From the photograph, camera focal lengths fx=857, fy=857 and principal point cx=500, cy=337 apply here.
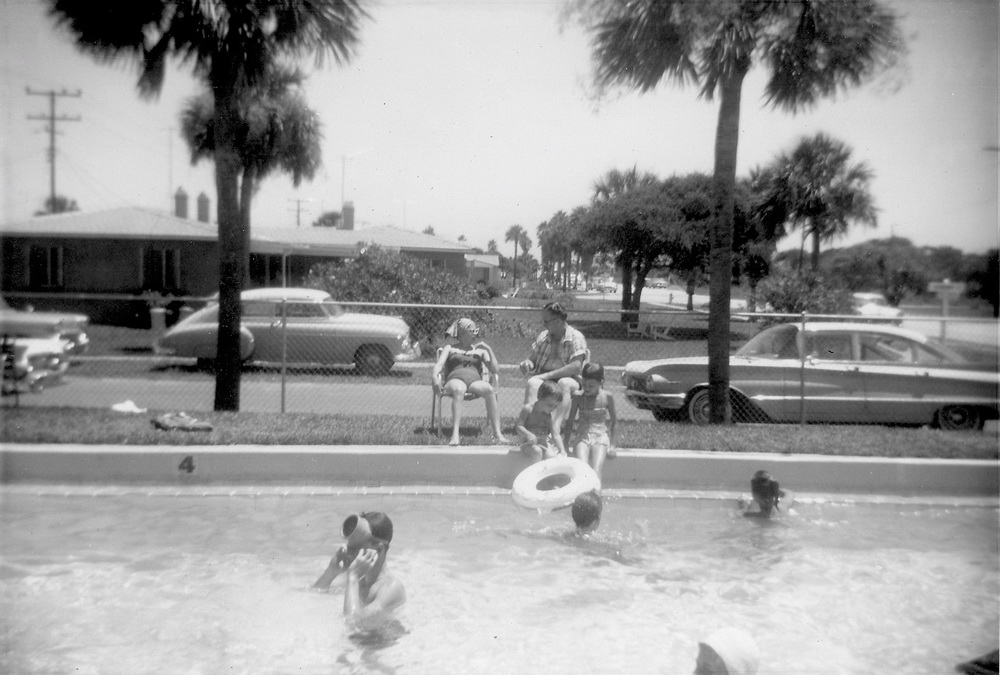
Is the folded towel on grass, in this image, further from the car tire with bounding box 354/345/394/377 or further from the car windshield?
the car windshield

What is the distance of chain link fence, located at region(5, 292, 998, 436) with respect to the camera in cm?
998

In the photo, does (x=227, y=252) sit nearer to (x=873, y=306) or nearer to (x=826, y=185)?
Result: (x=873, y=306)

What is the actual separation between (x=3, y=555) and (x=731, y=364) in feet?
25.2

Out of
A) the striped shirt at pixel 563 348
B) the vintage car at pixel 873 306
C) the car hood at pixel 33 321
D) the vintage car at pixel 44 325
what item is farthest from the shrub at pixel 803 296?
the car hood at pixel 33 321

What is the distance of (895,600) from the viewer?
19.2ft

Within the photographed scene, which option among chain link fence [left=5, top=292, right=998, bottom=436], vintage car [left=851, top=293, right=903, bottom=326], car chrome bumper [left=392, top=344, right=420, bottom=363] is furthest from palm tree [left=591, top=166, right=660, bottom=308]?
vintage car [left=851, top=293, right=903, bottom=326]

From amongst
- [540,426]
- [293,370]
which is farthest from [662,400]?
[293,370]

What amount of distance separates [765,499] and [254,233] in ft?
64.4

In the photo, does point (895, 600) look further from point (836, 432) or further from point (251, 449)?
point (251, 449)

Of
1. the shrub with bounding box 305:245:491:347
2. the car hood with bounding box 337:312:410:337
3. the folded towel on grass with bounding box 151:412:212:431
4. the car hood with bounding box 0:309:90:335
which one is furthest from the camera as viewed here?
the shrub with bounding box 305:245:491:347

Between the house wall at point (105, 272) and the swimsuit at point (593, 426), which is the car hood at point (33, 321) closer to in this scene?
the house wall at point (105, 272)

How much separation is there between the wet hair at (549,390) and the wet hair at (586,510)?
1491mm

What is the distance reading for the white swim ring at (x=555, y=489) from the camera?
6961 millimetres

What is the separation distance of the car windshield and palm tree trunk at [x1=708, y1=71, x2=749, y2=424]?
3.31 feet
